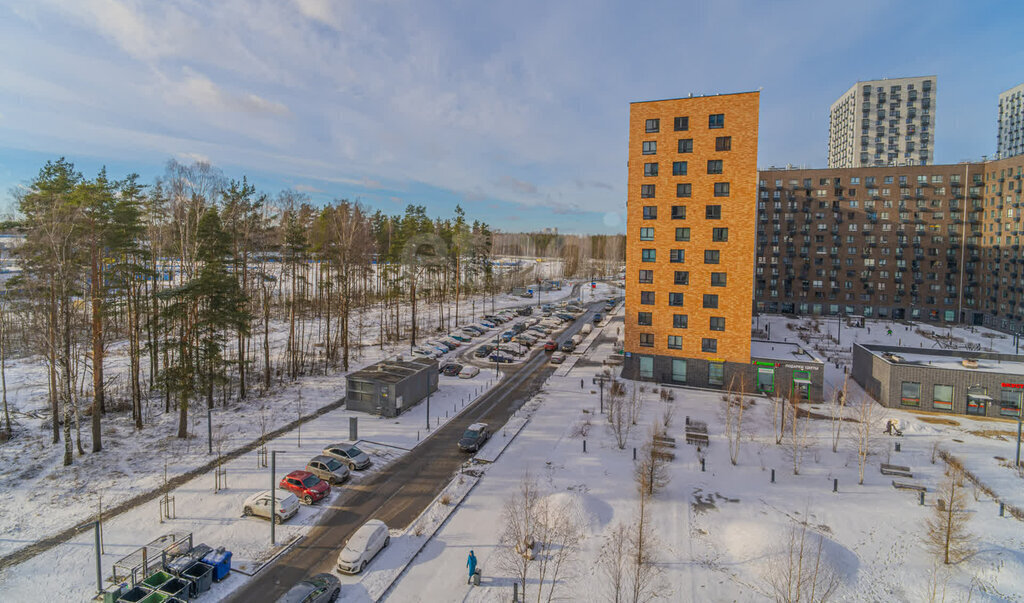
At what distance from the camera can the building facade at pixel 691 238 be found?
145 feet

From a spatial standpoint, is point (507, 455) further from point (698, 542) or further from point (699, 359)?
point (699, 359)

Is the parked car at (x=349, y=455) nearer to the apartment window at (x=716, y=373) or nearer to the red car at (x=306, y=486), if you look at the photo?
the red car at (x=306, y=486)

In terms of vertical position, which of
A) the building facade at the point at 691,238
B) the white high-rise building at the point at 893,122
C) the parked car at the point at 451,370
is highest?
the white high-rise building at the point at 893,122

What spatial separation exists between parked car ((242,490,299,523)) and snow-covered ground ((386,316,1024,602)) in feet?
24.8

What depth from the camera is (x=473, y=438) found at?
1275 inches

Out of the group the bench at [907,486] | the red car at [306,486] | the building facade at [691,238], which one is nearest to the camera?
the red car at [306,486]

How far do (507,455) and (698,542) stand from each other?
12961 millimetres

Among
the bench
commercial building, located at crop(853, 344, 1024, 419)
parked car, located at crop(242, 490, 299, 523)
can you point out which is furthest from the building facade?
parked car, located at crop(242, 490, 299, 523)

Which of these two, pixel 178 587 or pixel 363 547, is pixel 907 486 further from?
pixel 178 587

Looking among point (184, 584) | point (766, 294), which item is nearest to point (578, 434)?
point (184, 584)

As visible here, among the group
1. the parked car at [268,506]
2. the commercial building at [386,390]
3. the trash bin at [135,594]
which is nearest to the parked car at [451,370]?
the commercial building at [386,390]

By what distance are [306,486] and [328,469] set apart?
1.98m

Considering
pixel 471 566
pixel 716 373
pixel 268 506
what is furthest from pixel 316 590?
pixel 716 373

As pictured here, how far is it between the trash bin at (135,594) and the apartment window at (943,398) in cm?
5472
